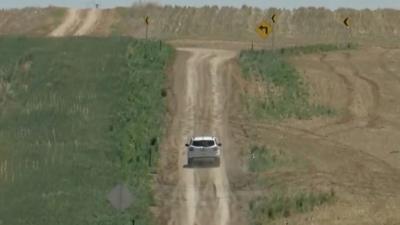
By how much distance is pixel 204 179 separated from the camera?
51875mm

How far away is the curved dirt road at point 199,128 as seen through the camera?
1802 inches

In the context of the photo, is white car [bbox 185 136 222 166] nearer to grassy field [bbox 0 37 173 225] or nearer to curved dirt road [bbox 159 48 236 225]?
curved dirt road [bbox 159 48 236 225]

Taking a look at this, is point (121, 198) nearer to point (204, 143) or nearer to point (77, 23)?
point (204, 143)

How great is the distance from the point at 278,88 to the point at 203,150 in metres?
21.3

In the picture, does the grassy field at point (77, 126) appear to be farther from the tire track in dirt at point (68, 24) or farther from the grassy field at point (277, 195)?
the tire track in dirt at point (68, 24)

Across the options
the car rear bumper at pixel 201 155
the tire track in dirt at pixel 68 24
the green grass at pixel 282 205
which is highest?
the tire track in dirt at pixel 68 24

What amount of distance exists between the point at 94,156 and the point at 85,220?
12817 mm

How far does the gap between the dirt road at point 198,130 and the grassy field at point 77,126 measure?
1.13 metres

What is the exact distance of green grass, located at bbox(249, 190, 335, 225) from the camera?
145ft

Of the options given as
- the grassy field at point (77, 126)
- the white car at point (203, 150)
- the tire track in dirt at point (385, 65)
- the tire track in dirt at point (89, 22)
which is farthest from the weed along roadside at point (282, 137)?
the tire track in dirt at point (89, 22)

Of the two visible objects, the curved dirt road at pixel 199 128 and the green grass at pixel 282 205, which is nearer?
the green grass at pixel 282 205

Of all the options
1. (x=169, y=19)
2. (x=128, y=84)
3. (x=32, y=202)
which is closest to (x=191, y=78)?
(x=128, y=84)

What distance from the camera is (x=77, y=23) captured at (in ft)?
402

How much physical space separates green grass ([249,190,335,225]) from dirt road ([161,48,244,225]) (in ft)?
3.49
